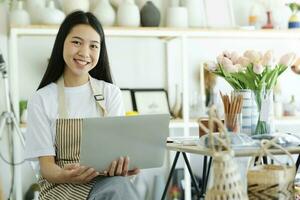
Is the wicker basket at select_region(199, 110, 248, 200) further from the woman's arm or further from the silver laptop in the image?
A: the woman's arm

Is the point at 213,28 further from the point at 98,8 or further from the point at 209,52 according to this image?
the point at 98,8

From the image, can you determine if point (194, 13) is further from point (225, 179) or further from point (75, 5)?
point (225, 179)

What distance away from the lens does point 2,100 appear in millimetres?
3562

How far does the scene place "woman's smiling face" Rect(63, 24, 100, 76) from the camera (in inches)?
82.4

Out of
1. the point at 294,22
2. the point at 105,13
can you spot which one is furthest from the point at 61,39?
the point at 294,22

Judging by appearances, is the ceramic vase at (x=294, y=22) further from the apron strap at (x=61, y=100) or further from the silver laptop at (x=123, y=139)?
the silver laptop at (x=123, y=139)

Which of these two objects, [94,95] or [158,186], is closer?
[94,95]

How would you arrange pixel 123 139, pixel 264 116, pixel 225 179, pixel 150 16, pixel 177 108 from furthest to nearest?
pixel 177 108 < pixel 150 16 < pixel 264 116 < pixel 123 139 < pixel 225 179

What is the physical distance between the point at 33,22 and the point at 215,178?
238cm

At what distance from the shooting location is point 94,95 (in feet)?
6.97

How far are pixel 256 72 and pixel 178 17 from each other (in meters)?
1.81

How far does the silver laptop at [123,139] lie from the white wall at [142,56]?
2.01 m

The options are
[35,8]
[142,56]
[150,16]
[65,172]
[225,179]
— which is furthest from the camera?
[142,56]

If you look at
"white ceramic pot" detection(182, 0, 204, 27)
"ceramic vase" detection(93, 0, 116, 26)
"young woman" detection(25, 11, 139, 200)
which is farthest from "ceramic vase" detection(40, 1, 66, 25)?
"young woman" detection(25, 11, 139, 200)
